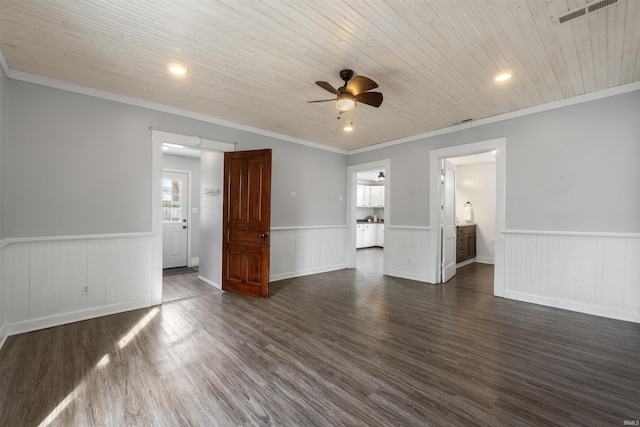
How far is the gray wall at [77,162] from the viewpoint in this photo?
2.87 metres

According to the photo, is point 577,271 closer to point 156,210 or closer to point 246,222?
point 246,222

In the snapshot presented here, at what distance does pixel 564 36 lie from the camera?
2.31 m

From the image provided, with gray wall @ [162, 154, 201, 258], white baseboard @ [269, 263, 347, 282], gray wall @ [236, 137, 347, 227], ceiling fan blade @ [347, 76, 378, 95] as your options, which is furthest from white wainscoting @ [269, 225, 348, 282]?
ceiling fan blade @ [347, 76, 378, 95]

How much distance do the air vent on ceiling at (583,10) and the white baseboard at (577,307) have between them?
3329 millimetres

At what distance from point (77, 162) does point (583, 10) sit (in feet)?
16.6

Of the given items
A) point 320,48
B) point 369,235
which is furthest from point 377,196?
point 320,48

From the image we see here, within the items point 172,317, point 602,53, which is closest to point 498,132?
point 602,53

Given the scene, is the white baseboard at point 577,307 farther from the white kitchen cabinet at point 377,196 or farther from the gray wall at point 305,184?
the white kitchen cabinet at point 377,196

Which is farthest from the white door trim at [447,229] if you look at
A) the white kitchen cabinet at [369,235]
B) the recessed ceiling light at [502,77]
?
the white kitchen cabinet at [369,235]

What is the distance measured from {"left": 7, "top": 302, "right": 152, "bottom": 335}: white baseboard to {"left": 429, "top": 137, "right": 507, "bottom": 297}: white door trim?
15.4 feet

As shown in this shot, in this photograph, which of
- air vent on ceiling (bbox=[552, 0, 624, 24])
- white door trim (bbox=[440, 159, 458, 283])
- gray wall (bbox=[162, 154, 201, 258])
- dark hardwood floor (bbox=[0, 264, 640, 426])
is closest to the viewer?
dark hardwood floor (bbox=[0, 264, 640, 426])

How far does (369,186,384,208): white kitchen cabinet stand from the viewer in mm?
10213

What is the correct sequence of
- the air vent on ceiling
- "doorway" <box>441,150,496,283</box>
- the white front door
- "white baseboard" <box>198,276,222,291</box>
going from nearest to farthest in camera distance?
→ 1. the air vent on ceiling
2. "white baseboard" <box>198,276,222,291</box>
3. the white front door
4. "doorway" <box>441,150,496,283</box>

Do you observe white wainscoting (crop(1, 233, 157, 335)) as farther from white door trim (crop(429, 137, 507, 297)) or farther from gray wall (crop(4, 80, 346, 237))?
Answer: white door trim (crop(429, 137, 507, 297))
